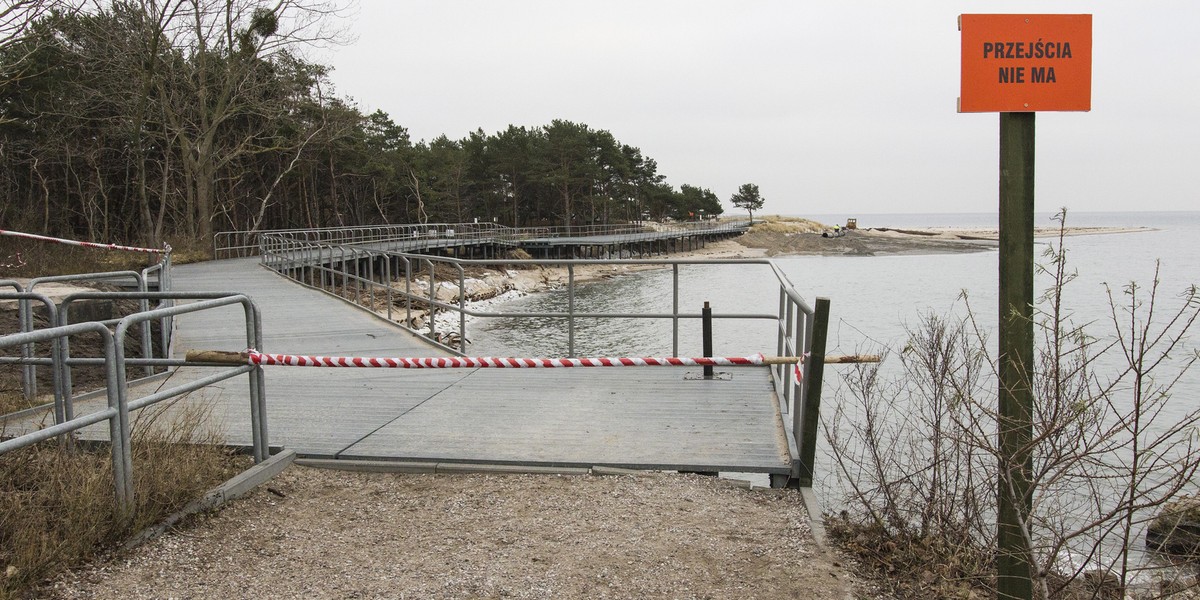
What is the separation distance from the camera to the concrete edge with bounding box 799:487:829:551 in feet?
14.0

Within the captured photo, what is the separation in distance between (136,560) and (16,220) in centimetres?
3011

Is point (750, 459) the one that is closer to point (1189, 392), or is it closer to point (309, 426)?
point (309, 426)

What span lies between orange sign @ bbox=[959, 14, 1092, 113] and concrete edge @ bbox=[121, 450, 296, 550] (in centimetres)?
400

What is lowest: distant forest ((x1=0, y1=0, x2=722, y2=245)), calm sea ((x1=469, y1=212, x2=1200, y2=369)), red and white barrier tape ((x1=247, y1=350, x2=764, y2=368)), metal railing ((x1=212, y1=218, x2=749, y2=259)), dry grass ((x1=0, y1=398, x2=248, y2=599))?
calm sea ((x1=469, y1=212, x2=1200, y2=369))

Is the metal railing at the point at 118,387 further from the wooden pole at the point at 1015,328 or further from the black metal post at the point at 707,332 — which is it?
the black metal post at the point at 707,332

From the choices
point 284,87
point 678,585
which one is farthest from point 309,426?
point 284,87

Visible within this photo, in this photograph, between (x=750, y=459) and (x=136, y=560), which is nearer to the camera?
(x=136, y=560)

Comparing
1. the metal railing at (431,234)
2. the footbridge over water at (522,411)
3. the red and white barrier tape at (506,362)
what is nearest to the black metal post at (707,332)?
the footbridge over water at (522,411)

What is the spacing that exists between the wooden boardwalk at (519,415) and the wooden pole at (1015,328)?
1.53 m

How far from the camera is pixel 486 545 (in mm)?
4207

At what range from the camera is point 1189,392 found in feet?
57.7

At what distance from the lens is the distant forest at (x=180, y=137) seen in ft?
86.7

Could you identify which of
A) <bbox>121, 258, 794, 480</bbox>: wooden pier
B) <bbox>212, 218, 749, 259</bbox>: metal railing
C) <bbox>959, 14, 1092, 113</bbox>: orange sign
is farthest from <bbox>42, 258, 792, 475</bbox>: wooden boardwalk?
<bbox>212, 218, 749, 259</bbox>: metal railing

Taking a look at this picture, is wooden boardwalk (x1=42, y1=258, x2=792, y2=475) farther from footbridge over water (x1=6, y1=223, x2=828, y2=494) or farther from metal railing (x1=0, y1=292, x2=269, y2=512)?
metal railing (x1=0, y1=292, x2=269, y2=512)
